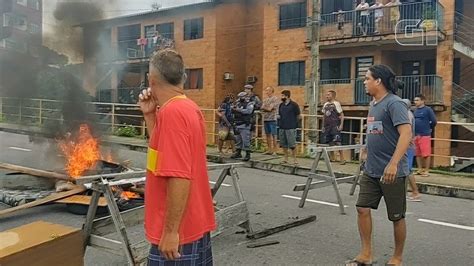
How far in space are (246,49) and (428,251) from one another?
59.9ft

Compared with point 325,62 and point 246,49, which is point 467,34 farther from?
point 246,49

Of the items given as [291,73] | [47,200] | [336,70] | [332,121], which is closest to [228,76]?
[291,73]

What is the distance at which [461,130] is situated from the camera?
17.2 m

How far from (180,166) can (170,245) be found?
39cm

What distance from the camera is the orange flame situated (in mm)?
7368

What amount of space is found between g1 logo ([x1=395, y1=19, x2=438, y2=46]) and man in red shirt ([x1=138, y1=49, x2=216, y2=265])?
15585 millimetres

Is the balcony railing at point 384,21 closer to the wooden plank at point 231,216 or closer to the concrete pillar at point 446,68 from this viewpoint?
the concrete pillar at point 446,68

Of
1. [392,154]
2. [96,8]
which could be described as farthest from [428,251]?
[96,8]

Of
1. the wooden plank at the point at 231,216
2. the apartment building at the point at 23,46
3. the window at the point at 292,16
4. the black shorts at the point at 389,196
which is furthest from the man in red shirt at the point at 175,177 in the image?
the window at the point at 292,16

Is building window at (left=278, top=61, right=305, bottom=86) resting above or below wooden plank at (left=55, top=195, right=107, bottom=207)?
above

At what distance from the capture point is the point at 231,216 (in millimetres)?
4359

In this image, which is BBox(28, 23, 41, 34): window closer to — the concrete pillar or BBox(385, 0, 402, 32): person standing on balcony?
BBox(385, 0, 402, 32): person standing on balcony

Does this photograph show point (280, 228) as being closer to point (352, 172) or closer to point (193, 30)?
point (352, 172)

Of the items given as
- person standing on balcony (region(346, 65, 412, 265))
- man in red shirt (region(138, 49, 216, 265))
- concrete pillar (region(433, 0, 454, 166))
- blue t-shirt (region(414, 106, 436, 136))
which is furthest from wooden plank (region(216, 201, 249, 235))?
concrete pillar (region(433, 0, 454, 166))
